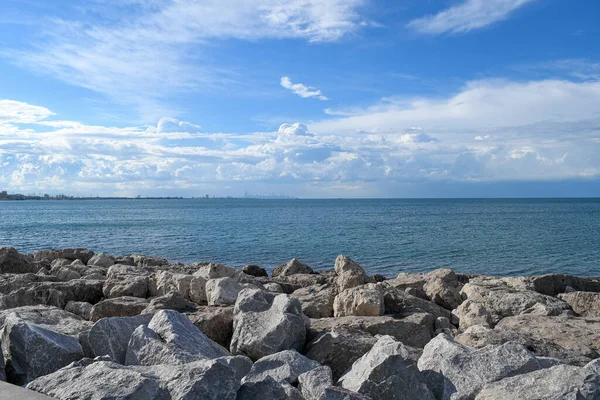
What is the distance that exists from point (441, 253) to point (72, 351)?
98.2 feet

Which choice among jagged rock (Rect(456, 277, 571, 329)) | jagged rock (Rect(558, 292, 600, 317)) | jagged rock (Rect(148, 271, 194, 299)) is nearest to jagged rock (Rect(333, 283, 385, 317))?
jagged rock (Rect(456, 277, 571, 329))

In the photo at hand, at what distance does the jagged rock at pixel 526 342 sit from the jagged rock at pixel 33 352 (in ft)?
16.6

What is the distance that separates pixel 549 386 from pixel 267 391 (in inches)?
107

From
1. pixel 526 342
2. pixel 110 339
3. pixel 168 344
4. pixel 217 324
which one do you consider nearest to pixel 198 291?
pixel 217 324

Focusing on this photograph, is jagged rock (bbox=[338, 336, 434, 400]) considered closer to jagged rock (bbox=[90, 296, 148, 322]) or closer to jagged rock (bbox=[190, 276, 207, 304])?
jagged rock (bbox=[90, 296, 148, 322])

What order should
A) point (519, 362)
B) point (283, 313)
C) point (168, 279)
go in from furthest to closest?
1. point (168, 279)
2. point (283, 313)
3. point (519, 362)

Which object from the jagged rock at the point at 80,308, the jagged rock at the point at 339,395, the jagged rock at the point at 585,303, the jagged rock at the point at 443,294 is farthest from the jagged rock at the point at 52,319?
the jagged rock at the point at 585,303

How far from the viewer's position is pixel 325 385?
5.23 meters

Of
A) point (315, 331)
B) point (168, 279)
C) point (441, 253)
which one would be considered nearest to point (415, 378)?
point (315, 331)

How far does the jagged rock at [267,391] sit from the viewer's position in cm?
495

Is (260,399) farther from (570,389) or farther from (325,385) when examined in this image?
(570,389)

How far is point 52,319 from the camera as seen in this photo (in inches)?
312

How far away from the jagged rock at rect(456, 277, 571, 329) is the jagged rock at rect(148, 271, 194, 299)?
5648 mm

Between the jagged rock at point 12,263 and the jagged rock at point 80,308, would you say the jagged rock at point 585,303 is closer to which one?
the jagged rock at point 80,308
